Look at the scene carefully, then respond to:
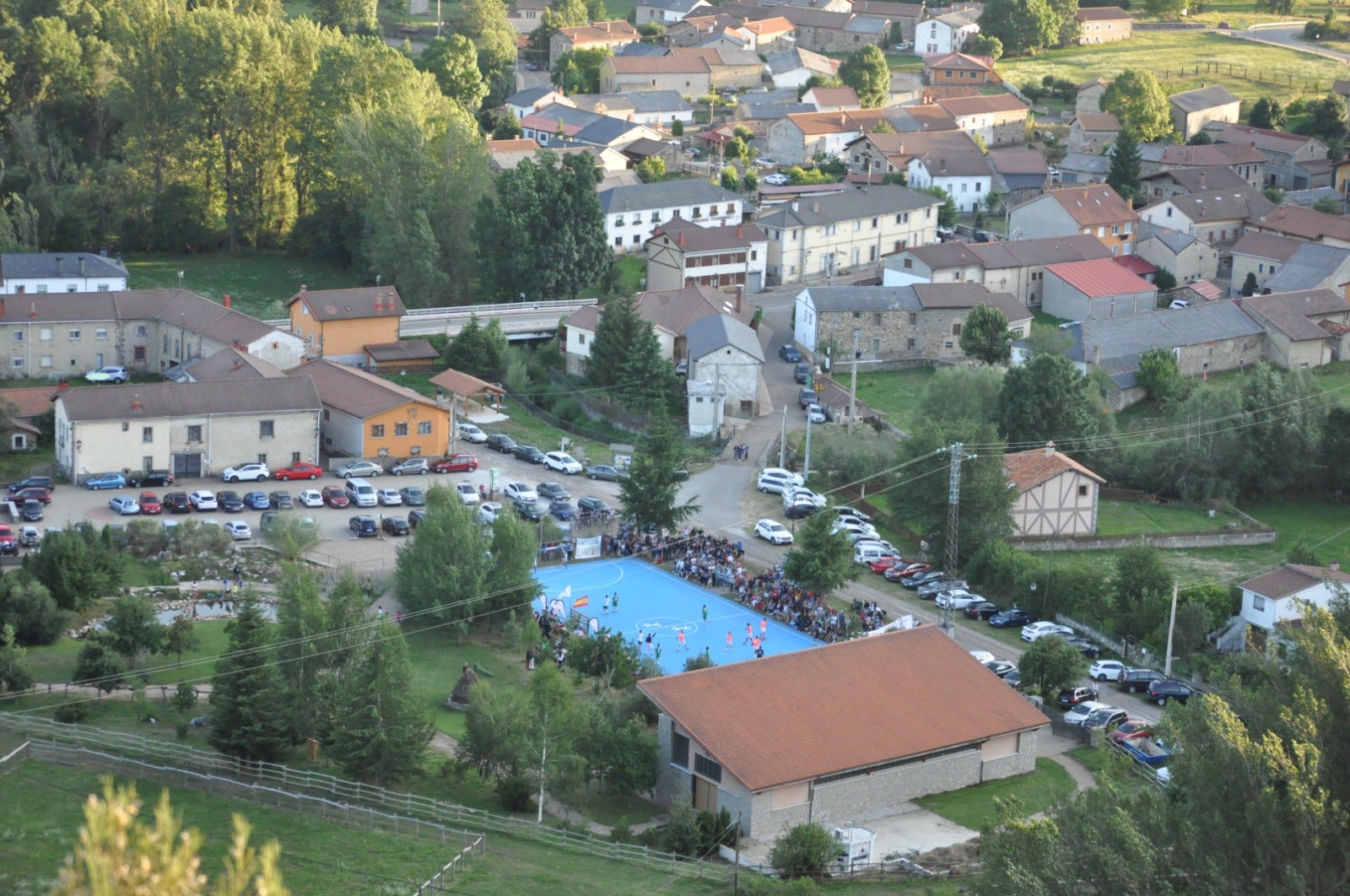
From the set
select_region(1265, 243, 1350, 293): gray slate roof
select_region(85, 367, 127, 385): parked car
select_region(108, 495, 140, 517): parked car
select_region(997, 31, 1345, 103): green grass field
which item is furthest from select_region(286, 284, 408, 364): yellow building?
select_region(997, 31, 1345, 103): green grass field

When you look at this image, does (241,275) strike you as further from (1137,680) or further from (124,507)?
A: (1137,680)

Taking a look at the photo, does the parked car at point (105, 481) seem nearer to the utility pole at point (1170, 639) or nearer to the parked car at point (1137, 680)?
the parked car at point (1137, 680)

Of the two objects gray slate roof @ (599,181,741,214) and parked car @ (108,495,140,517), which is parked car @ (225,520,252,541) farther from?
gray slate roof @ (599,181,741,214)

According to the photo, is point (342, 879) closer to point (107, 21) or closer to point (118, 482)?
point (118, 482)

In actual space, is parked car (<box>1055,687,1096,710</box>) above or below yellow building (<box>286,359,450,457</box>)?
below

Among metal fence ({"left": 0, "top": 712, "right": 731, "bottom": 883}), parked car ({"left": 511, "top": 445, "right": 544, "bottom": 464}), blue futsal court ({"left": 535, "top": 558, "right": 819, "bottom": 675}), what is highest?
metal fence ({"left": 0, "top": 712, "right": 731, "bottom": 883})

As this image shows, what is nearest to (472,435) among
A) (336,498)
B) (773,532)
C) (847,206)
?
(336,498)

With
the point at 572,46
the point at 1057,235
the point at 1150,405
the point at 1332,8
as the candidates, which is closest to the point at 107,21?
the point at 572,46
